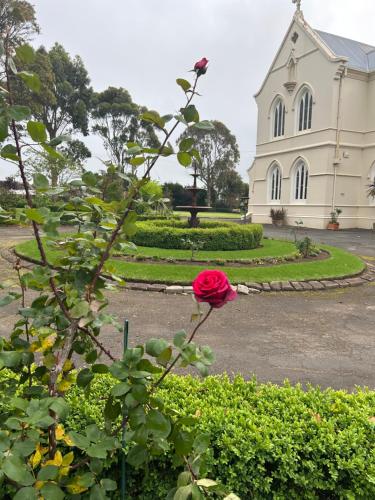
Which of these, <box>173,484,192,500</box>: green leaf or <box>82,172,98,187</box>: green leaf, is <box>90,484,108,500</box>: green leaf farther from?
<box>82,172,98,187</box>: green leaf

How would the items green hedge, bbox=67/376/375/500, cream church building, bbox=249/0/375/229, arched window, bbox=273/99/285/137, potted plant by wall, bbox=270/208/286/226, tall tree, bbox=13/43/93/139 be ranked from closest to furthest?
green hedge, bbox=67/376/375/500
cream church building, bbox=249/0/375/229
potted plant by wall, bbox=270/208/286/226
arched window, bbox=273/99/285/137
tall tree, bbox=13/43/93/139

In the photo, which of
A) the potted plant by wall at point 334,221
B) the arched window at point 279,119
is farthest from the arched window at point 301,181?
the arched window at point 279,119

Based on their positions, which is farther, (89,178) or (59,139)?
(89,178)

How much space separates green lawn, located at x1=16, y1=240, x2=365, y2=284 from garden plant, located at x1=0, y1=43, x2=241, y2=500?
242 inches

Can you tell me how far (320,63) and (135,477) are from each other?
25.6 m

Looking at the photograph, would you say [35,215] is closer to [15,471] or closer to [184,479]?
[15,471]

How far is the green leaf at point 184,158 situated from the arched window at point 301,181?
78.6 ft

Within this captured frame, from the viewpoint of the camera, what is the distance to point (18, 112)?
126 centimetres

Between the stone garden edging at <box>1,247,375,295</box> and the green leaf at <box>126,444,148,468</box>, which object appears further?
the stone garden edging at <box>1,247,375,295</box>

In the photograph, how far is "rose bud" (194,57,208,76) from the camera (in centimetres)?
138

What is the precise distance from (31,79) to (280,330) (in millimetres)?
4901

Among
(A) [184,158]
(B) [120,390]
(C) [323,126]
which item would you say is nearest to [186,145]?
(A) [184,158]

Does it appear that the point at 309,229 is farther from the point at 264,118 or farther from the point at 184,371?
the point at 184,371

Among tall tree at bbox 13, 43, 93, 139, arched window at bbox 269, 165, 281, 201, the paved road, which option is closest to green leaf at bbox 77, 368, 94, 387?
the paved road
